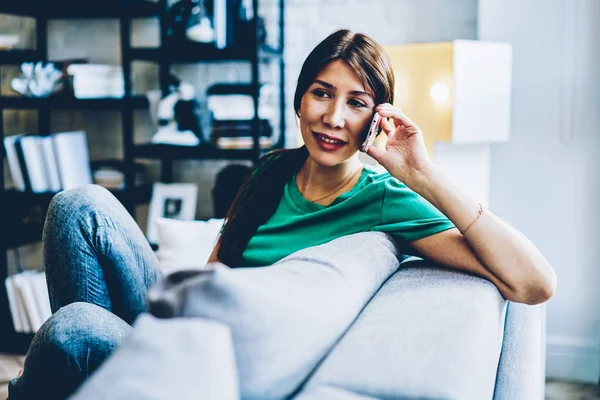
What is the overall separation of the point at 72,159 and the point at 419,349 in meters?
2.50

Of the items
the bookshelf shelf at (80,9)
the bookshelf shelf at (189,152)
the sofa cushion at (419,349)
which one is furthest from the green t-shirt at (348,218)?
the bookshelf shelf at (80,9)

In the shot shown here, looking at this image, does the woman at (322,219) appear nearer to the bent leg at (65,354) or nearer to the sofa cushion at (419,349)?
the bent leg at (65,354)

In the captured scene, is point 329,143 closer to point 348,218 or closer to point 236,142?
point 348,218

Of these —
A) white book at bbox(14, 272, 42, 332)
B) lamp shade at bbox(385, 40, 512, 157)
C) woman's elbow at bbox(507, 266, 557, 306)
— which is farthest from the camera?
white book at bbox(14, 272, 42, 332)

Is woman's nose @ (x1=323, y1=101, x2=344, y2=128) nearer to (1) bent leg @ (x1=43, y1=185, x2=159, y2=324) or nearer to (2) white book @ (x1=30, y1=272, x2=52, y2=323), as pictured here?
(1) bent leg @ (x1=43, y1=185, x2=159, y2=324)

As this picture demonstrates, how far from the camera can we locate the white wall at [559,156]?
8.68 feet

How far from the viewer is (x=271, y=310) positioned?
2.61 ft

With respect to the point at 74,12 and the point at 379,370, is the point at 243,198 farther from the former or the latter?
the point at 74,12

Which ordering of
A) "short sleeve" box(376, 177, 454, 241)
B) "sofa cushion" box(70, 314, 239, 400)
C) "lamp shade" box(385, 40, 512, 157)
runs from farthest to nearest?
"lamp shade" box(385, 40, 512, 157) < "short sleeve" box(376, 177, 454, 241) < "sofa cushion" box(70, 314, 239, 400)

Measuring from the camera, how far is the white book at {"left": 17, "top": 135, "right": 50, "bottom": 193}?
299 centimetres

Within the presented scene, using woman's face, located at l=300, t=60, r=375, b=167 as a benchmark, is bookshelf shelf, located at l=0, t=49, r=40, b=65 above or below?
above

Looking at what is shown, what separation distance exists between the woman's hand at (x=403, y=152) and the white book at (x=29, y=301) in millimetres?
2023

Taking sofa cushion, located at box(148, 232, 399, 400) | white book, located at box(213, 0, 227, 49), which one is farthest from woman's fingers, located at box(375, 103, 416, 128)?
white book, located at box(213, 0, 227, 49)

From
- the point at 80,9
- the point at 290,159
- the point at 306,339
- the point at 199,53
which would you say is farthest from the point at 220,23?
the point at 306,339
